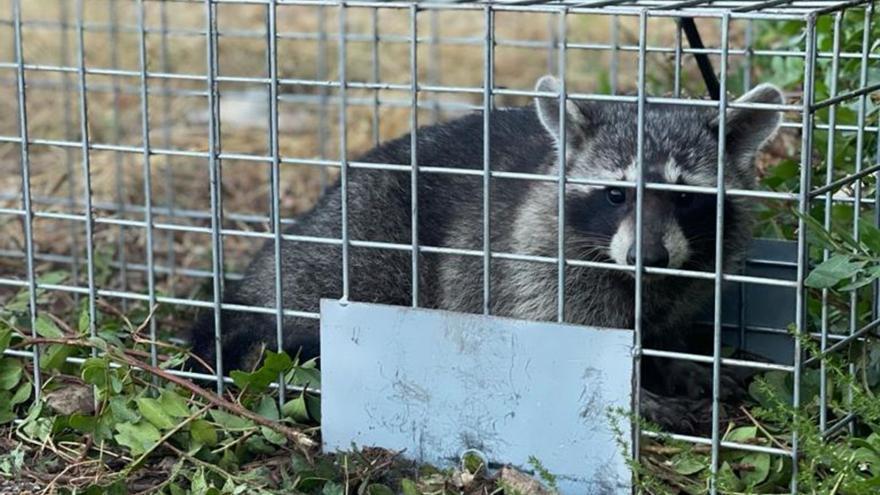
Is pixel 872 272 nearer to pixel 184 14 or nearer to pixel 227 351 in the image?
Answer: pixel 227 351

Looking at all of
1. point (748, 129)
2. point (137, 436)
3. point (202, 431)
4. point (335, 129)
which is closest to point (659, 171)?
point (748, 129)

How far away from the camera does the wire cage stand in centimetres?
365

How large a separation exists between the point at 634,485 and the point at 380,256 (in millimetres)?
1441

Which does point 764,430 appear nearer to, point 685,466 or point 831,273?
point 685,466

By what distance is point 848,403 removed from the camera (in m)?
3.69

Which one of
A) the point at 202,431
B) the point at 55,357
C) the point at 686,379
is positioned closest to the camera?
the point at 202,431

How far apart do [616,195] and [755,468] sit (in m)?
0.91

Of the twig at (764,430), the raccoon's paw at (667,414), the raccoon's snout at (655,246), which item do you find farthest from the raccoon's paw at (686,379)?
the raccoon's snout at (655,246)

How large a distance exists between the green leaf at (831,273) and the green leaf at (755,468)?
508 millimetres

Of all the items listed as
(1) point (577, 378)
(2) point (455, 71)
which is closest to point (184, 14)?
(2) point (455, 71)

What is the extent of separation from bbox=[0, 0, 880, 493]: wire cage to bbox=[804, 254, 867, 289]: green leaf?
0.03 m

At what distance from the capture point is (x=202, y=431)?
3959 mm

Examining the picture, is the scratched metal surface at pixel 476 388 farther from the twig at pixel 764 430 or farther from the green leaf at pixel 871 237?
the green leaf at pixel 871 237

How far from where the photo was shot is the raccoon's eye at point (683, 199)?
412 cm
